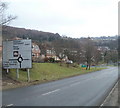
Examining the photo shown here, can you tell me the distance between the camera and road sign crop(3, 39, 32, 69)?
23.2 metres

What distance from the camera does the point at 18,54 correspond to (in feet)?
76.2

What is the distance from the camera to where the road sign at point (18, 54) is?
23.2 m

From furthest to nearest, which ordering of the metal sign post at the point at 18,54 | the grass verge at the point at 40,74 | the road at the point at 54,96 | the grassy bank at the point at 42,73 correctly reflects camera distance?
the grassy bank at the point at 42,73 < the grass verge at the point at 40,74 < the metal sign post at the point at 18,54 < the road at the point at 54,96

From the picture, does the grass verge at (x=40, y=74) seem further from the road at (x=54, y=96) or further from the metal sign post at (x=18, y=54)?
the road at (x=54, y=96)

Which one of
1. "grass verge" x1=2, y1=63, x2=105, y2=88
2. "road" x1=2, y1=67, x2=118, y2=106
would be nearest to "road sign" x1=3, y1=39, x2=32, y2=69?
"grass verge" x1=2, y1=63, x2=105, y2=88

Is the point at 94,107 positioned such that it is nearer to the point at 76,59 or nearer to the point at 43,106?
the point at 43,106

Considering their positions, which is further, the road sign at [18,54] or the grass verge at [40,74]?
the grass verge at [40,74]

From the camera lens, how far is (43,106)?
9.58 meters

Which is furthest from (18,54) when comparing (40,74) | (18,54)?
(40,74)

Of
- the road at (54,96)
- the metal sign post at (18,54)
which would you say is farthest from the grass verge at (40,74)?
the road at (54,96)

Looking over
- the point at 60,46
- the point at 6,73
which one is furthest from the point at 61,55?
the point at 6,73

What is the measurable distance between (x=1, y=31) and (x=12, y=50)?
86.5 inches

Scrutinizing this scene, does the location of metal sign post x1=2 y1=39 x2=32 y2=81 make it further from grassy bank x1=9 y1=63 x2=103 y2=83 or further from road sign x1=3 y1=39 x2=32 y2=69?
grassy bank x1=9 y1=63 x2=103 y2=83

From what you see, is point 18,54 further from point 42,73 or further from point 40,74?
point 42,73
